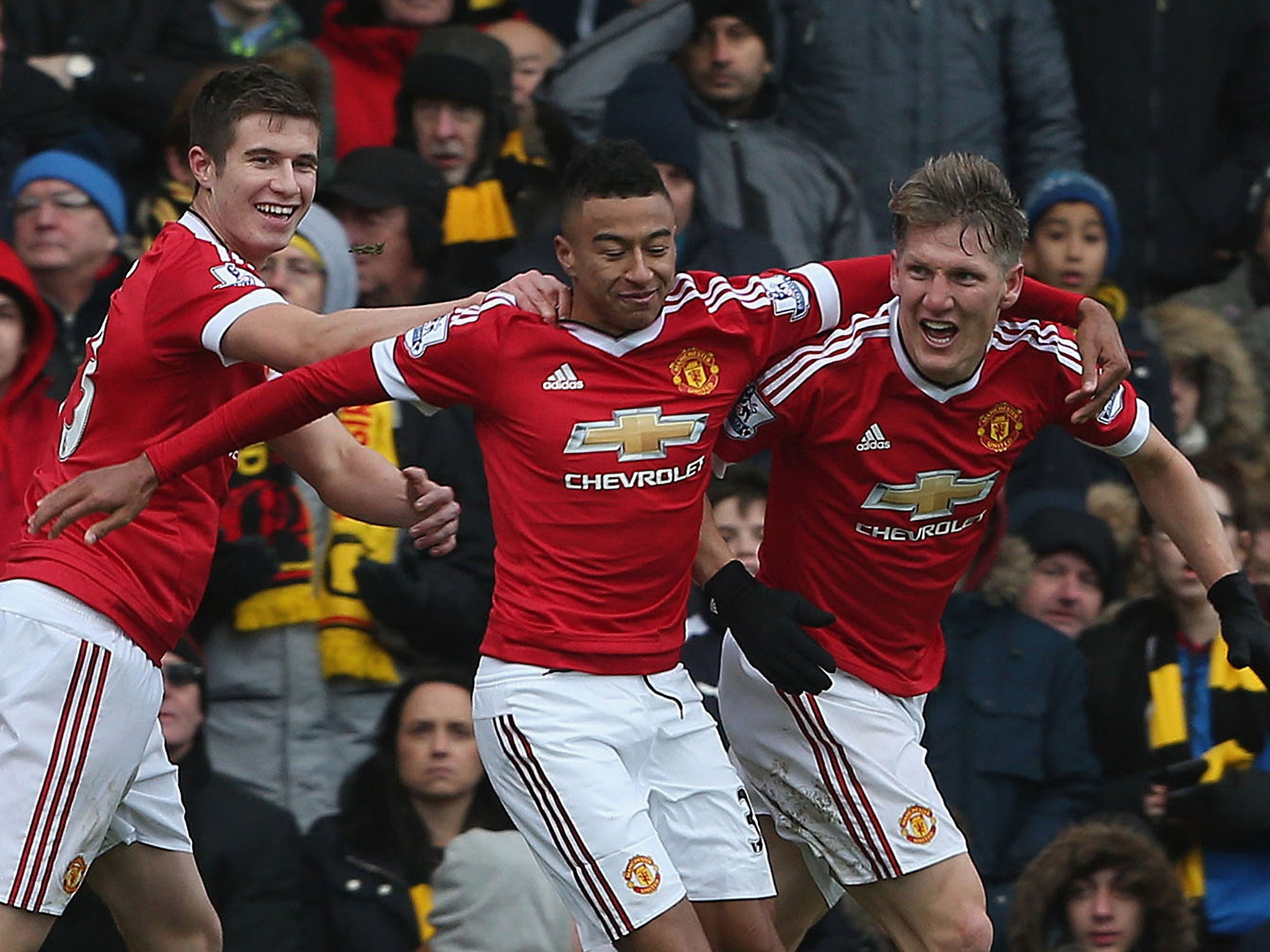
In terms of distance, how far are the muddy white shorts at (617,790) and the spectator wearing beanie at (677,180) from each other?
2.79 metres

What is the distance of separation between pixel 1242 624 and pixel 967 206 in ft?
4.16

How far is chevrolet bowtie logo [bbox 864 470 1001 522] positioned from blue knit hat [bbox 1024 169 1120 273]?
10.8 feet

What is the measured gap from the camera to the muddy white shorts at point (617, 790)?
225 inches

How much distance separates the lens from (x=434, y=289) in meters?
8.68

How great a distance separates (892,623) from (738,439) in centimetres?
62

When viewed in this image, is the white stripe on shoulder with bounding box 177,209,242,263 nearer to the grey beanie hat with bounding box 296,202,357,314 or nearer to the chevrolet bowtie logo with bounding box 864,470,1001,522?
the chevrolet bowtie logo with bounding box 864,470,1001,522

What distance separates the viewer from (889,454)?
245 inches

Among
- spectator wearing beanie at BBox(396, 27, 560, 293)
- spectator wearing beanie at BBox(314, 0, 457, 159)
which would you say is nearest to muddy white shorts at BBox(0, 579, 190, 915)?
spectator wearing beanie at BBox(396, 27, 560, 293)

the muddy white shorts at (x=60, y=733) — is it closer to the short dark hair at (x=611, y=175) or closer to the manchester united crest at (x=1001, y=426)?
the short dark hair at (x=611, y=175)

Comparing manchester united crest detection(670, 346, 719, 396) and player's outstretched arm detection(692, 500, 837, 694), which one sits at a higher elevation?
manchester united crest detection(670, 346, 719, 396)

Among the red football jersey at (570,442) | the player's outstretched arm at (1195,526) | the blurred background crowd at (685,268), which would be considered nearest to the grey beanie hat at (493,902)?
the blurred background crowd at (685,268)

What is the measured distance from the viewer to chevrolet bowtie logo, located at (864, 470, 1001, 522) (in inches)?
246

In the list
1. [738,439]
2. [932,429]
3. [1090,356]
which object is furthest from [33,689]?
[1090,356]

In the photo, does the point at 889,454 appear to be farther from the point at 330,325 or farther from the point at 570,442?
the point at 330,325
